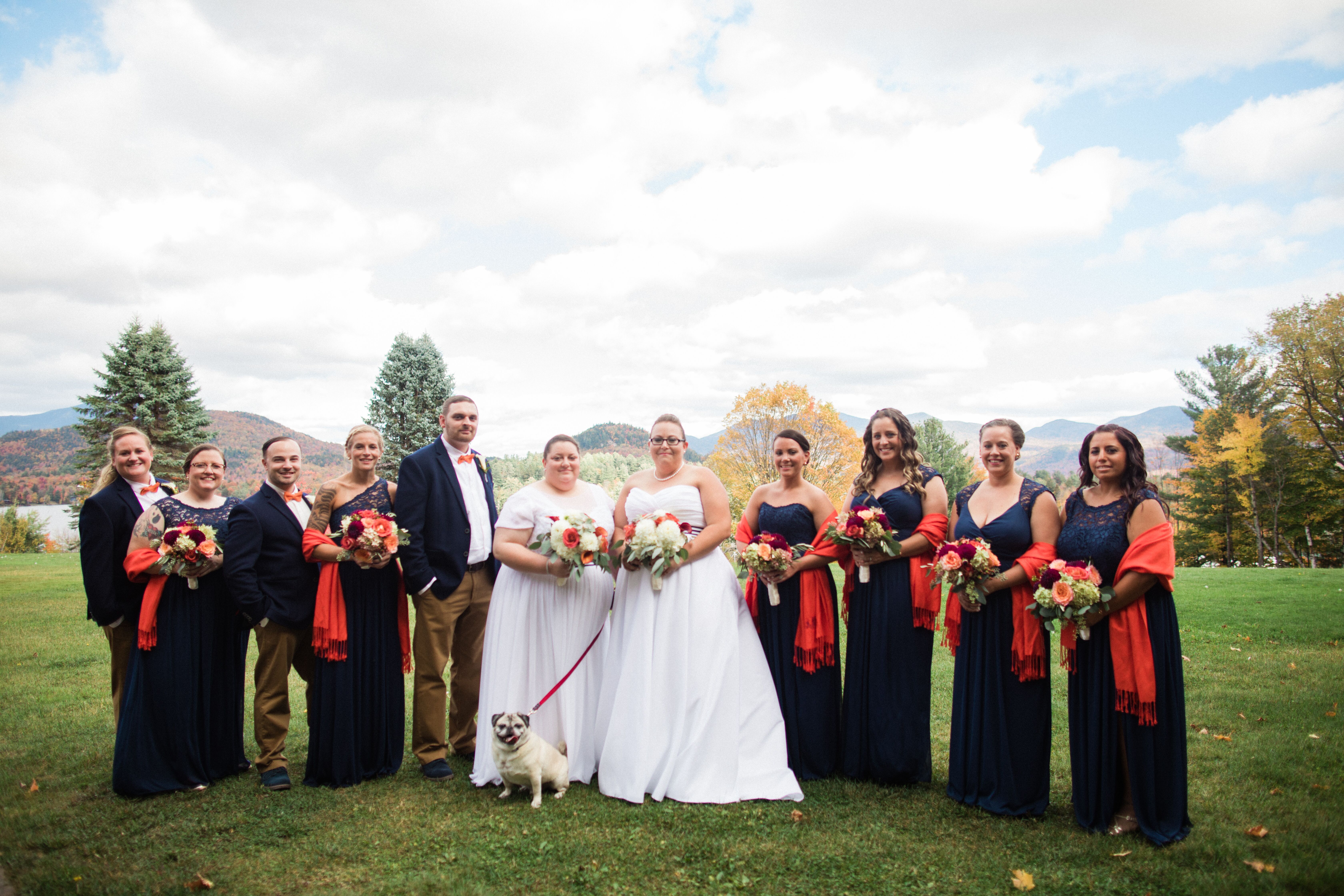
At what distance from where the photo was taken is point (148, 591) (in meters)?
5.56

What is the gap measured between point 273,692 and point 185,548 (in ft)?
4.42

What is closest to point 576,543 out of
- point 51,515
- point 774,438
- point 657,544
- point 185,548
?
point 657,544

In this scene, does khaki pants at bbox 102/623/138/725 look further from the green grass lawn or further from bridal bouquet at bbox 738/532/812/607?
bridal bouquet at bbox 738/532/812/607

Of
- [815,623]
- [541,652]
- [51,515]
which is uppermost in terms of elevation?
[815,623]

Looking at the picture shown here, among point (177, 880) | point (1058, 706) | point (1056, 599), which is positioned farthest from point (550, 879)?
Answer: point (1058, 706)

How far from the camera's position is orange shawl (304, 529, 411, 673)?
219 inches

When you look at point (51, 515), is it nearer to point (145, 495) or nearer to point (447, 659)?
point (145, 495)

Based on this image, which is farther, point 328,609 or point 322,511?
point 322,511

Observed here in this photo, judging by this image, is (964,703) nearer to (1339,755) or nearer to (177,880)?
(1339,755)

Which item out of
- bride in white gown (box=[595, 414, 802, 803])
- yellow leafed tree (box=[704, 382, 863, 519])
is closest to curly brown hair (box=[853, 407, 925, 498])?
bride in white gown (box=[595, 414, 802, 803])

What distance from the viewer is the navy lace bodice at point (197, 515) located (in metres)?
5.64

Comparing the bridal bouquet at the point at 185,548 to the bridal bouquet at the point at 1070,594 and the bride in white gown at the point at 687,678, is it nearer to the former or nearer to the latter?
the bride in white gown at the point at 687,678

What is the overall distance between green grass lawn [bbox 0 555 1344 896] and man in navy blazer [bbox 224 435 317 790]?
501mm

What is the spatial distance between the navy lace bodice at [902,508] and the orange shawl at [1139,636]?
53.5 inches
